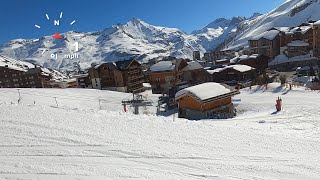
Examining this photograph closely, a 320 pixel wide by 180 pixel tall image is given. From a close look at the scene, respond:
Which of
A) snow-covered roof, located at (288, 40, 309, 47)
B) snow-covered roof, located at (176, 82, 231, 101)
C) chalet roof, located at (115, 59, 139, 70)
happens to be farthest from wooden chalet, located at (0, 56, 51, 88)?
snow-covered roof, located at (288, 40, 309, 47)

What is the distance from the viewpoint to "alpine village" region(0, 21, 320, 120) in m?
35.5

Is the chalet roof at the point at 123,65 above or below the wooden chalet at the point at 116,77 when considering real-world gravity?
above

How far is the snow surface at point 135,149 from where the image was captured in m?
9.98

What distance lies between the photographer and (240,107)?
1455 inches

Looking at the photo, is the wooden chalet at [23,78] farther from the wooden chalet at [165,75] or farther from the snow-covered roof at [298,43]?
the snow-covered roof at [298,43]

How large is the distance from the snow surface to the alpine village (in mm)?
18743

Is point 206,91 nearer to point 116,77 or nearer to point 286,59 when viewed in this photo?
point 116,77

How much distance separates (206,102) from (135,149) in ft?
73.7

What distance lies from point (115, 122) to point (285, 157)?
305 inches

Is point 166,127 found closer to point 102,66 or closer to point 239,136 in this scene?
point 239,136

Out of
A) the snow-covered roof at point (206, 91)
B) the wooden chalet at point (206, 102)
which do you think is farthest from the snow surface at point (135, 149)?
the snow-covered roof at point (206, 91)

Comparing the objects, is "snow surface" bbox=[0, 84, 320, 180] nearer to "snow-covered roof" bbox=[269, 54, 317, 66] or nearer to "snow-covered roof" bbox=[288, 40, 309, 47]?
"snow-covered roof" bbox=[269, 54, 317, 66]

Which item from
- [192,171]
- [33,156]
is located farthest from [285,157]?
[33,156]

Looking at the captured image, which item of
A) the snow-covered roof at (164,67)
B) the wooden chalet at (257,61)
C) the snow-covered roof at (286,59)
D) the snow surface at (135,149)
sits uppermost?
the snow-covered roof at (286,59)
